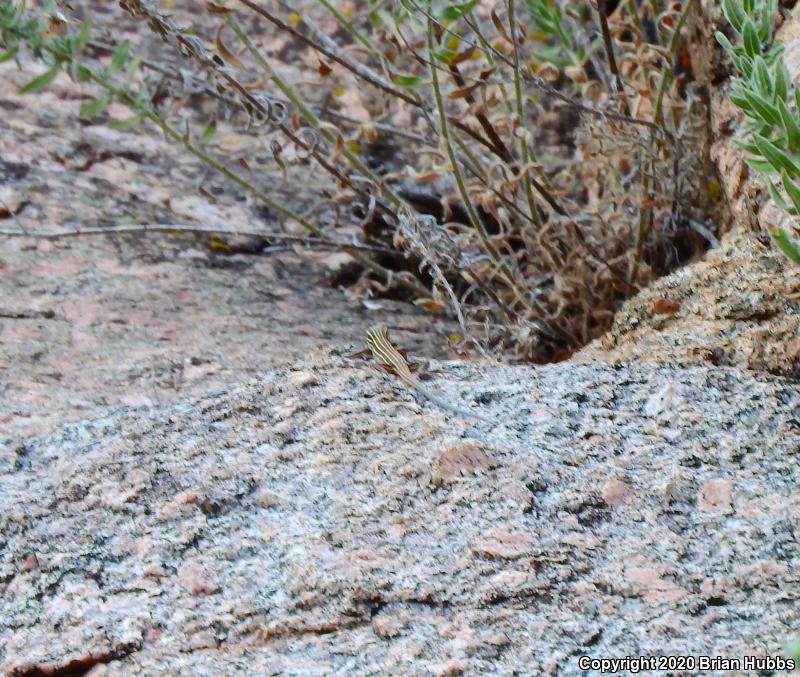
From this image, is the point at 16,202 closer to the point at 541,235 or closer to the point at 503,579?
the point at 541,235

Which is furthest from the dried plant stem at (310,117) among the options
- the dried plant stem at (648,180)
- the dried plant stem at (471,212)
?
the dried plant stem at (648,180)

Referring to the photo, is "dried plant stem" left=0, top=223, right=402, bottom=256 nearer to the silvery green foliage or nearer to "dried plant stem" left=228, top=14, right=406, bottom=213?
"dried plant stem" left=228, top=14, right=406, bottom=213

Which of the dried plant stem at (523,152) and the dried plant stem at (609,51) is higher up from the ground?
the dried plant stem at (609,51)

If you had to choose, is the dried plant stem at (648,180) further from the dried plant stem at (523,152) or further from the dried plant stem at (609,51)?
the dried plant stem at (523,152)

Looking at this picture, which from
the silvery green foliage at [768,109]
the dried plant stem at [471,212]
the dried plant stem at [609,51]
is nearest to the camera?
the silvery green foliage at [768,109]

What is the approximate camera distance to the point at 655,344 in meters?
1.75

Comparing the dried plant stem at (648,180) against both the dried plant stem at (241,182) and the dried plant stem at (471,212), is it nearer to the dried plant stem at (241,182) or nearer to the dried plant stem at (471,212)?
the dried plant stem at (471,212)

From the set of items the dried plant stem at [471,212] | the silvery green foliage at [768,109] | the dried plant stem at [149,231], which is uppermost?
the silvery green foliage at [768,109]

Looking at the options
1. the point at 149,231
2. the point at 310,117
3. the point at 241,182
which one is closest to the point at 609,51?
the point at 310,117

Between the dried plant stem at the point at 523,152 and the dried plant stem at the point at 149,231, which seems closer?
the dried plant stem at the point at 523,152

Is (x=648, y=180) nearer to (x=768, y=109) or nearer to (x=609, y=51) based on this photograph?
(x=609, y=51)

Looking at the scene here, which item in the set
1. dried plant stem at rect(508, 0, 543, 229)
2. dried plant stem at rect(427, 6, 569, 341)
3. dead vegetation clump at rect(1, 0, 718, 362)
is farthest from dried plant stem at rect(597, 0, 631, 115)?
dried plant stem at rect(427, 6, 569, 341)

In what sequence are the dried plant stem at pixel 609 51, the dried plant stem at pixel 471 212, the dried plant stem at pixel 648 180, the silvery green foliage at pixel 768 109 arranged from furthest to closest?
the dried plant stem at pixel 609 51 < the dried plant stem at pixel 648 180 < the dried plant stem at pixel 471 212 < the silvery green foliage at pixel 768 109

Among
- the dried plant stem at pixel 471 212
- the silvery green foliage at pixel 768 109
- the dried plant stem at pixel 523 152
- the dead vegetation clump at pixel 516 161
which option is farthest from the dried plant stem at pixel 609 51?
Answer: the silvery green foliage at pixel 768 109
